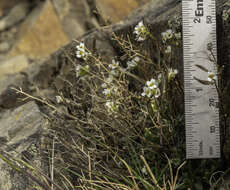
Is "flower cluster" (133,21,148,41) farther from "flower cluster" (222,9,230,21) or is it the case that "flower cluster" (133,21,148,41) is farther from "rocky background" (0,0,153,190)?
"flower cluster" (222,9,230,21)

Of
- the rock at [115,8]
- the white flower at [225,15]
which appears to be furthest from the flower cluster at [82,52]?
the rock at [115,8]

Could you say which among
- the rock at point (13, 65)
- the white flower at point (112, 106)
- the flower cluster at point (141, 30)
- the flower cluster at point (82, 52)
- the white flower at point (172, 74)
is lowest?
the rock at point (13, 65)

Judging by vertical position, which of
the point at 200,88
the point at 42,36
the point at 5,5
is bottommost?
the point at 200,88

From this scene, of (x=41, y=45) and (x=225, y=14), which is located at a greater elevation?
(x=225, y=14)

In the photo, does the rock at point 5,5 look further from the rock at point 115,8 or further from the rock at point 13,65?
the rock at point 115,8

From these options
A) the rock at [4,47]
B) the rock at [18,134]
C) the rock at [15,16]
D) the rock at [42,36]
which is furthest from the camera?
the rock at [15,16]

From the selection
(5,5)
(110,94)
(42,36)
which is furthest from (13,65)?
(110,94)

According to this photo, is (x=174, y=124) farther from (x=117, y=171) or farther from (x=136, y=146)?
(x=117, y=171)

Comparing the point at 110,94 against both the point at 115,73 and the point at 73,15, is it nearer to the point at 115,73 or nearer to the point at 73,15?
the point at 115,73
